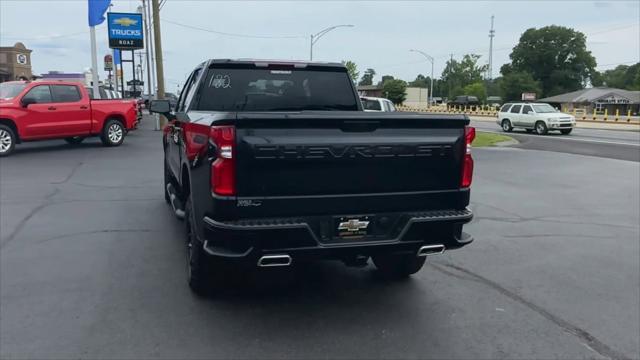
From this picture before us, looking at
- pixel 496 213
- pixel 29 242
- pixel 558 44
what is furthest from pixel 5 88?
pixel 558 44

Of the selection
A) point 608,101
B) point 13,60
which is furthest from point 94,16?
point 608,101

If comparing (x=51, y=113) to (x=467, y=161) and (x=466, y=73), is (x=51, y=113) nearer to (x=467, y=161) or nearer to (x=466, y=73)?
(x=467, y=161)

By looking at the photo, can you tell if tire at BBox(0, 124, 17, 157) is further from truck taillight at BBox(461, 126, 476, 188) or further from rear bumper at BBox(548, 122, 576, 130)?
rear bumper at BBox(548, 122, 576, 130)

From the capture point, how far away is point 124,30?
1029 inches

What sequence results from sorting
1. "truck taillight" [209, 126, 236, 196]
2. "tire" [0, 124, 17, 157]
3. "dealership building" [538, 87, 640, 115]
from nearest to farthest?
1. "truck taillight" [209, 126, 236, 196]
2. "tire" [0, 124, 17, 157]
3. "dealership building" [538, 87, 640, 115]

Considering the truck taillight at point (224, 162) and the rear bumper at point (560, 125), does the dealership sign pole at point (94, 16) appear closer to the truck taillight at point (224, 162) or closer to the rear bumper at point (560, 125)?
the truck taillight at point (224, 162)

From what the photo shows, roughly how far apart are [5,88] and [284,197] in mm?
13811

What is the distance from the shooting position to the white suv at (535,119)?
28.5 m

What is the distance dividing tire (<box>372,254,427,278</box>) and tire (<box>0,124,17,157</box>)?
12.2m

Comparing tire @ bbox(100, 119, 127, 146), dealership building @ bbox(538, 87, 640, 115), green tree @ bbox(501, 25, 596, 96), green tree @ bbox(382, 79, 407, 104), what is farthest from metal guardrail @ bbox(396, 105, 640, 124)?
green tree @ bbox(501, 25, 596, 96)

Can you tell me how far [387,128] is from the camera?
3.93 m

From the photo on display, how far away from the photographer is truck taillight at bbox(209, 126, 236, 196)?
3562 mm

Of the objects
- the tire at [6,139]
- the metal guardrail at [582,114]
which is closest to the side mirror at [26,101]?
the tire at [6,139]

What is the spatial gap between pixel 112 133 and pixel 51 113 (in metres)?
2.32
